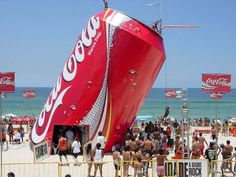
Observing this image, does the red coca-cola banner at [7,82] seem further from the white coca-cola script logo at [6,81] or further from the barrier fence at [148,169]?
the barrier fence at [148,169]

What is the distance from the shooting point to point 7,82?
1717cm

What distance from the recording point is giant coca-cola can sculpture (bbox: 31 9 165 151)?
70.7ft

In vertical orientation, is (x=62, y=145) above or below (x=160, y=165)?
above

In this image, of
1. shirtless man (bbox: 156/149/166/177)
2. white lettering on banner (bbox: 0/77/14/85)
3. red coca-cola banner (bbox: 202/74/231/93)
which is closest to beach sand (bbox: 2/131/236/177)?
shirtless man (bbox: 156/149/166/177)

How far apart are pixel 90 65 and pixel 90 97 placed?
4.18ft

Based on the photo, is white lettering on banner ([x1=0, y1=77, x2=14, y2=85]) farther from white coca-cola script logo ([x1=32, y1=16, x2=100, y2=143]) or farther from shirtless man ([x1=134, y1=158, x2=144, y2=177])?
white coca-cola script logo ([x1=32, y1=16, x2=100, y2=143])

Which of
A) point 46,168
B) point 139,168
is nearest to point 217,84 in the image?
point 139,168

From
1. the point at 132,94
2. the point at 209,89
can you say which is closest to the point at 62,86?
the point at 132,94

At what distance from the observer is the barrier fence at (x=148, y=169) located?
15016mm

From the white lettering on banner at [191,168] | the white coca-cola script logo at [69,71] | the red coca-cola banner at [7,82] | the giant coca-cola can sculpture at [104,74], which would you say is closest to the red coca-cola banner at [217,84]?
the white lettering on banner at [191,168]

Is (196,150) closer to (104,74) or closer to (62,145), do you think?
(62,145)

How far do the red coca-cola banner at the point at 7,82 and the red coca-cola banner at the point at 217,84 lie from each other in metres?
6.04

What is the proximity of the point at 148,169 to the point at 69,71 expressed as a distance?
6.26 m

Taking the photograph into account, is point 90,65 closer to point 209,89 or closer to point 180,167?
point 209,89
